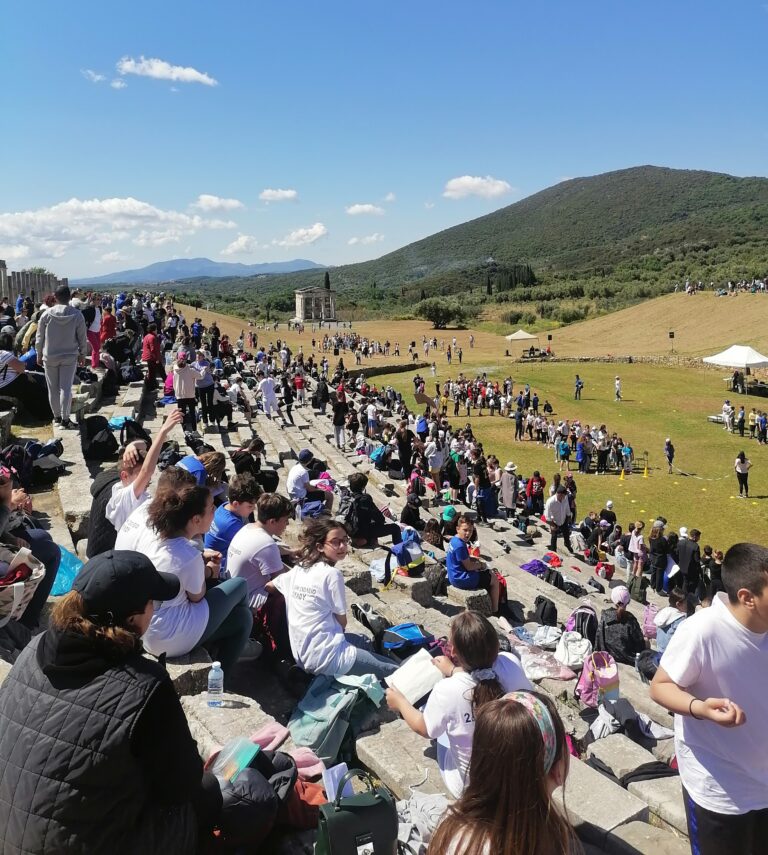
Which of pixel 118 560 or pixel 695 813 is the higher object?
pixel 118 560

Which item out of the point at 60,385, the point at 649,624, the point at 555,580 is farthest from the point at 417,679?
the point at 60,385

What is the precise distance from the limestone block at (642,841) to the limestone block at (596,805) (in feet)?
0.12

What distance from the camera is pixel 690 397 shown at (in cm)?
3403

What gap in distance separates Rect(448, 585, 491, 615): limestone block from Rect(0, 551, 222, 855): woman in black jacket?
5.57m

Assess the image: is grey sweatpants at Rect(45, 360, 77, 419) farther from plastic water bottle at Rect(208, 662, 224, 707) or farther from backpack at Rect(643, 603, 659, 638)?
backpack at Rect(643, 603, 659, 638)

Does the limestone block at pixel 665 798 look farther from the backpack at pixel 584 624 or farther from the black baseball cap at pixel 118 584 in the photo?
the backpack at pixel 584 624

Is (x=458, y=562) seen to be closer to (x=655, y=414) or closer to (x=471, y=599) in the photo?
(x=471, y=599)

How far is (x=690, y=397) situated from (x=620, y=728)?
32327 millimetres

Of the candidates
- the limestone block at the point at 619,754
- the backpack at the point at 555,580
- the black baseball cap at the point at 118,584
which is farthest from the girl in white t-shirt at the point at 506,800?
the backpack at the point at 555,580

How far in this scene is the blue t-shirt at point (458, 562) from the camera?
7.55 meters

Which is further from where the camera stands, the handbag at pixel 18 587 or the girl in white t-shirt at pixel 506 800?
the handbag at pixel 18 587

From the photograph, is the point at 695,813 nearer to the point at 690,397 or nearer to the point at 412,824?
the point at 412,824

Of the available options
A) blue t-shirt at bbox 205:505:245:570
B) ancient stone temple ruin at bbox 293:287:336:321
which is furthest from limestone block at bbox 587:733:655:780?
ancient stone temple ruin at bbox 293:287:336:321

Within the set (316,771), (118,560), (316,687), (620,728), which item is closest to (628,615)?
(620,728)
